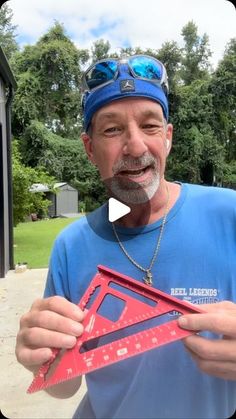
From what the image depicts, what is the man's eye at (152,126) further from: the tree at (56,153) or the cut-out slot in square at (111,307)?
the tree at (56,153)

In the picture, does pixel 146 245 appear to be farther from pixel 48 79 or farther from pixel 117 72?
pixel 48 79

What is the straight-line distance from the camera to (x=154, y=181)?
0.44 meters

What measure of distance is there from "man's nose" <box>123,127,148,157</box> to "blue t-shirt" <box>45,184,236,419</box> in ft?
0.29

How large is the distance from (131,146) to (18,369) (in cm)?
118

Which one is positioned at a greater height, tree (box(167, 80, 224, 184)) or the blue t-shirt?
tree (box(167, 80, 224, 184))

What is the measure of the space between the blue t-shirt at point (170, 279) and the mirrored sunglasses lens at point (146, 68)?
0.14m

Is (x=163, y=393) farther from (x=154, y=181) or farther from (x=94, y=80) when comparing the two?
(x=94, y=80)

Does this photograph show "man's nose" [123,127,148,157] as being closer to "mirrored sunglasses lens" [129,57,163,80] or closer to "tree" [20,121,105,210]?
"mirrored sunglasses lens" [129,57,163,80]

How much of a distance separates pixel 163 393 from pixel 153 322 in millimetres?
111

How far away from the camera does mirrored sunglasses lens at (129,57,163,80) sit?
45 centimetres

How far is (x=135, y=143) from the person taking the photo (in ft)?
1.36

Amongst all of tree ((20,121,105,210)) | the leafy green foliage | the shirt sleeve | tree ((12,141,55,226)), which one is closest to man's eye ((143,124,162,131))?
the shirt sleeve

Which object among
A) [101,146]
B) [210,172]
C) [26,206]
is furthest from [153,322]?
[26,206]

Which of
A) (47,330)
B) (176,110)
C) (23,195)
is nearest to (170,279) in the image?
(47,330)
